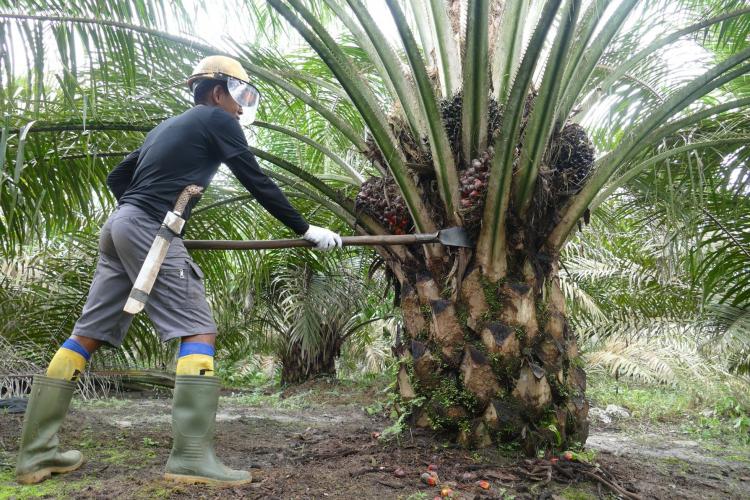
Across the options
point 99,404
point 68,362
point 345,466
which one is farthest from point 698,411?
point 68,362

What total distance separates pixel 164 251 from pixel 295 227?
61 centimetres

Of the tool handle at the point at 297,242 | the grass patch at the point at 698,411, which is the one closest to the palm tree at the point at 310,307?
the grass patch at the point at 698,411

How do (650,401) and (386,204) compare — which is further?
(650,401)

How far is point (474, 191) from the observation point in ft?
9.39

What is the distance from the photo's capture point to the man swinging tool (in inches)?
93.3

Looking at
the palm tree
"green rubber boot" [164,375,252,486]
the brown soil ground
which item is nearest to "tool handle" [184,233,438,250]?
"green rubber boot" [164,375,252,486]

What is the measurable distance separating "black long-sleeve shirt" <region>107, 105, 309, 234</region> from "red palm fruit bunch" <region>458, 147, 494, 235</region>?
2.88 feet

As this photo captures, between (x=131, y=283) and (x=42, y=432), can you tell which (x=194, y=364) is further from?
(x=42, y=432)

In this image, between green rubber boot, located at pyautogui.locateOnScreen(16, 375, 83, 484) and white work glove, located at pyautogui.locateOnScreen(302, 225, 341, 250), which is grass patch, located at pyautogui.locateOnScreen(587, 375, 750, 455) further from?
green rubber boot, located at pyautogui.locateOnScreen(16, 375, 83, 484)

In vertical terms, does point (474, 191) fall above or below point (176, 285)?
above

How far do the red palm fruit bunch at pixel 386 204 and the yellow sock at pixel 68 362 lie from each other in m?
1.56

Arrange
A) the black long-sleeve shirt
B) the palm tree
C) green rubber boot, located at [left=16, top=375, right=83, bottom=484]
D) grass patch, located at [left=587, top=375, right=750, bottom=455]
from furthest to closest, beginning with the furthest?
the palm tree, grass patch, located at [left=587, top=375, right=750, bottom=455], the black long-sleeve shirt, green rubber boot, located at [left=16, top=375, right=83, bottom=484]

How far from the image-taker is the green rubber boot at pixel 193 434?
2.35 m

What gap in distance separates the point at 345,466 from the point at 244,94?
5.74ft
